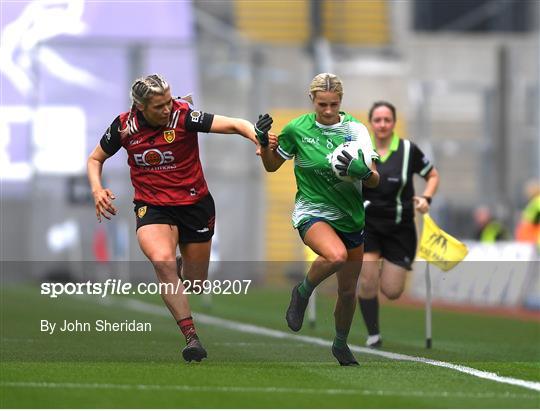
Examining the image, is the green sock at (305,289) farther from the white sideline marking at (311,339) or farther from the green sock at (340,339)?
the white sideline marking at (311,339)

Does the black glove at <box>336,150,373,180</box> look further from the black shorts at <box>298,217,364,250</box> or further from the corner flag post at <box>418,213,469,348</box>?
the corner flag post at <box>418,213,469,348</box>

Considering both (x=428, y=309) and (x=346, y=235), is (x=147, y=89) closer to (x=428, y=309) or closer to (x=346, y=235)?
(x=346, y=235)

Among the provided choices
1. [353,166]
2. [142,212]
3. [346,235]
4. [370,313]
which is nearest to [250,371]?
[346,235]

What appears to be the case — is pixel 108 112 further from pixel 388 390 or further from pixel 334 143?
pixel 388 390

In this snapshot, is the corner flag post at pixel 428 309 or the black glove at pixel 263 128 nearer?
the black glove at pixel 263 128

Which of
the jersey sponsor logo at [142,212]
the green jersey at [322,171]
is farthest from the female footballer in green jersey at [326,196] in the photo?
the jersey sponsor logo at [142,212]

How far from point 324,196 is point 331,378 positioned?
1646mm

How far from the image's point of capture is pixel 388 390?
8992mm

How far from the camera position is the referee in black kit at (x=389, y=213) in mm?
13641

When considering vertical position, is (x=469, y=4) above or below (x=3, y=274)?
above

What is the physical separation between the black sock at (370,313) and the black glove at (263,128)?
332 cm

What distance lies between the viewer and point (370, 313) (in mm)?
13617

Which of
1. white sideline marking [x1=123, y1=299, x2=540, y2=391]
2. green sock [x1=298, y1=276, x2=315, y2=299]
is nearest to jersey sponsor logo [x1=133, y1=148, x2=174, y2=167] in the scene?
green sock [x1=298, y1=276, x2=315, y2=299]

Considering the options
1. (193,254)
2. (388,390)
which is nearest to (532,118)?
(193,254)
